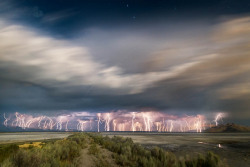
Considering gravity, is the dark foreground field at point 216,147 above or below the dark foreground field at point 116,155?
below

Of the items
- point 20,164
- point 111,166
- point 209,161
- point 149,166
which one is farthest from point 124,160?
point 20,164

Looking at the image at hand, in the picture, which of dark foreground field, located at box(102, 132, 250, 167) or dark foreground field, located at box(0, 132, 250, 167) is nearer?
dark foreground field, located at box(0, 132, 250, 167)

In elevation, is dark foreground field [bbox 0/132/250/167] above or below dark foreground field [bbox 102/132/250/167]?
above

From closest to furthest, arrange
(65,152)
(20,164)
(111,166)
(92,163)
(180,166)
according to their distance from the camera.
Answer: (20,164) < (180,166) < (111,166) < (92,163) < (65,152)

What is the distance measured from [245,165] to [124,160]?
943 cm

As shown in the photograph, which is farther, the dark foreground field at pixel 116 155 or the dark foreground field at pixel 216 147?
the dark foreground field at pixel 216 147

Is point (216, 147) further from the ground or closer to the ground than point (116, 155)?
closer to the ground

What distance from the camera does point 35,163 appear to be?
9719 millimetres

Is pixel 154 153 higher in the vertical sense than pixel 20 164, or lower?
lower

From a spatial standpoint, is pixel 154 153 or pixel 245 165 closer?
pixel 245 165

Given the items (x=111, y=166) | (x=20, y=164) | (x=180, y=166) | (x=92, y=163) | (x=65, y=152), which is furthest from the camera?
(x=65, y=152)

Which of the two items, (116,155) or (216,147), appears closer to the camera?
(116,155)

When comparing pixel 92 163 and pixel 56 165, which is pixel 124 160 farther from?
pixel 56 165

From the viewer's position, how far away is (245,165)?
13773mm
